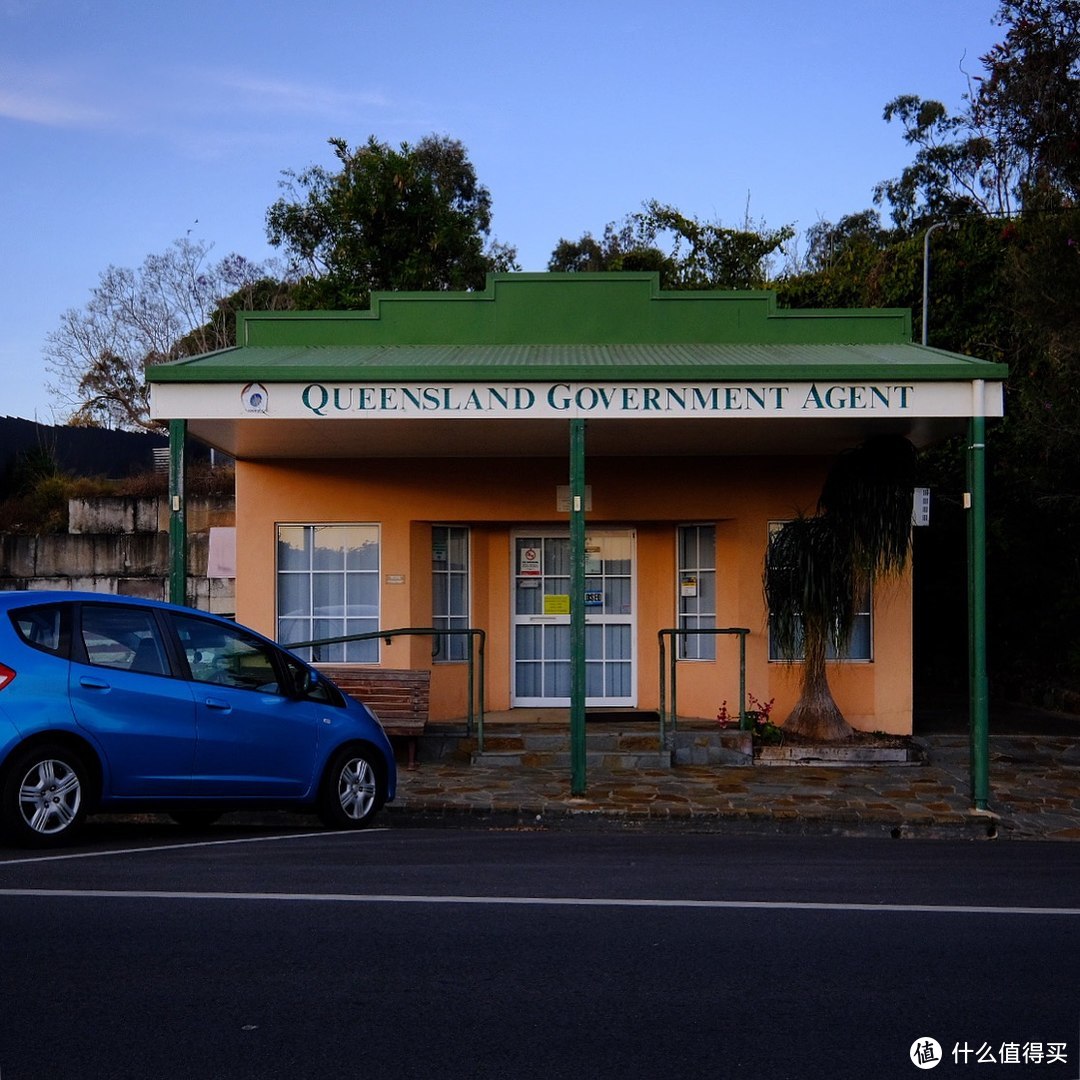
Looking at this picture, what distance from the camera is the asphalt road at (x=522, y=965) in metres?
4.65

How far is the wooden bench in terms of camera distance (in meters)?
13.4

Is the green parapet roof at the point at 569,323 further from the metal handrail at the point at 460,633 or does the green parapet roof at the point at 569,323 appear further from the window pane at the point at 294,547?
the metal handrail at the point at 460,633

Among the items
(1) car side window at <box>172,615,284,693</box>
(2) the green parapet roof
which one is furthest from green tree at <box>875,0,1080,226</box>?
(1) car side window at <box>172,615,284,693</box>

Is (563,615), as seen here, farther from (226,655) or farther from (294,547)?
(226,655)

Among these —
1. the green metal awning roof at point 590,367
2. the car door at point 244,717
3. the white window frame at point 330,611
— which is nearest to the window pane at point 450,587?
the white window frame at point 330,611

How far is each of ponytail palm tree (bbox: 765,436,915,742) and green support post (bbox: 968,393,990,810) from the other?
1.71m

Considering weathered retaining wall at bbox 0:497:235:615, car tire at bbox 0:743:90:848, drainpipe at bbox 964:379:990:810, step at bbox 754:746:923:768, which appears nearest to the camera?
car tire at bbox 0:743:90:848

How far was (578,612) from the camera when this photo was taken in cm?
1141

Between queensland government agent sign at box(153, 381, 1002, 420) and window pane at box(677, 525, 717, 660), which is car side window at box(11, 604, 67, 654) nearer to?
queensland government agent sign at box(153, 381, 1002, 420)

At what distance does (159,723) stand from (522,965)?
383cm

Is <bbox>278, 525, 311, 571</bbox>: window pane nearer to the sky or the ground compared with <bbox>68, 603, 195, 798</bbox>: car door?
nearer to the sky

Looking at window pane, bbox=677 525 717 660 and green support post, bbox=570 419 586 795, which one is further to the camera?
window pane, bbox=677 525 717 660

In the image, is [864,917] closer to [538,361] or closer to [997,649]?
[538,361]

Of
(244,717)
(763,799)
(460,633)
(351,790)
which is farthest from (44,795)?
(460,633)
